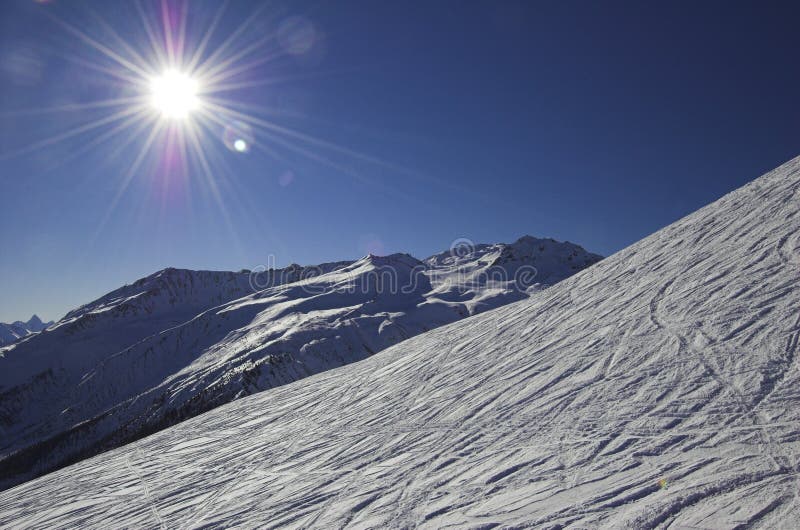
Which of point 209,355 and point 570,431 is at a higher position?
point 209,355

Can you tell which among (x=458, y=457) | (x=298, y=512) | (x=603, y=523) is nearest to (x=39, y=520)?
(x=298, y=512)

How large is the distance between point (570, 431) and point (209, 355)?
134090 millimetres

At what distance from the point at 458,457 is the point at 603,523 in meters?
2.35

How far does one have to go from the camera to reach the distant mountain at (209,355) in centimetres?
9438

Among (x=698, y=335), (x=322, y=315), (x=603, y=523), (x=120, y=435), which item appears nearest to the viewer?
(x=603, y=523)

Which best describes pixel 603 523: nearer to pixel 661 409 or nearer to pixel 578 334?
pixel 661 409

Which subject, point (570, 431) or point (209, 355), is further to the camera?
point (209, 355)

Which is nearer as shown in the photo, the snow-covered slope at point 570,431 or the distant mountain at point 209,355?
the snow-covered slope at point 570,431

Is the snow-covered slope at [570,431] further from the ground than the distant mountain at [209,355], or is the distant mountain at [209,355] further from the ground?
the distant mountain at [209,355]

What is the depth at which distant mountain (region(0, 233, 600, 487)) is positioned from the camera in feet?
310

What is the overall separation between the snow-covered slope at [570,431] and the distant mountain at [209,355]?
82.2m

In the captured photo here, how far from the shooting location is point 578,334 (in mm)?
8156

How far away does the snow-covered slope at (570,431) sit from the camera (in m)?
3.77

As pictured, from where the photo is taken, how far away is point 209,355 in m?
119
